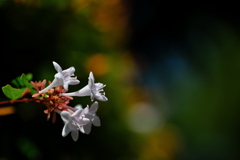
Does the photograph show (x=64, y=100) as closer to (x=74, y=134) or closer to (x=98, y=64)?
(x=74, y=134)

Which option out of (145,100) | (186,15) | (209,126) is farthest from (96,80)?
(186,15)

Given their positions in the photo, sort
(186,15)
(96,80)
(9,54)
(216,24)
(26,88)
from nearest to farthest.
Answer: (26,88) < (9,54) < (96,80) < (216,24) < (186,15)

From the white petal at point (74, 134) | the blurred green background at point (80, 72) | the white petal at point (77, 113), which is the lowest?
the white petal at point (74, 134)

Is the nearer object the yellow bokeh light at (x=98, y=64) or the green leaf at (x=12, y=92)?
the green leaf at (x=12, y=92)

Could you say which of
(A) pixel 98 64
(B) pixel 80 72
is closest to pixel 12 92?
(B) pixel 80 72

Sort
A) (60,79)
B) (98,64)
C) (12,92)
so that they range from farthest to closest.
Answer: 1. (98,64)
2. (12,92)
3. (60,79)

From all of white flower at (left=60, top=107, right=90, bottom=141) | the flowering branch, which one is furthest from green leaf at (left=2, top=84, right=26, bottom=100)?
white flower at (left=60, top=107, right=90, bottom=141)

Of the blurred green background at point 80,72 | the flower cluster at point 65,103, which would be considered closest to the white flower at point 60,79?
the flower cluster at point 65,103

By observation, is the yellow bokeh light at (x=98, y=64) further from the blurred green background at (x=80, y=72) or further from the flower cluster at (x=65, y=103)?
the flower cluster at (x=65, y=103)

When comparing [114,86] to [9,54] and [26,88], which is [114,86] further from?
[26,88]

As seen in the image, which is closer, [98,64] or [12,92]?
[12,92]

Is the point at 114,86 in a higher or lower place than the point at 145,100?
lower
